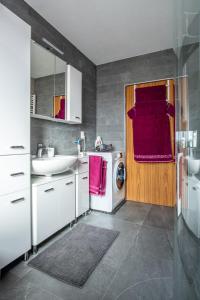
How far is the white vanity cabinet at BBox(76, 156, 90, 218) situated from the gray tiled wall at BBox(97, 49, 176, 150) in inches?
37.6

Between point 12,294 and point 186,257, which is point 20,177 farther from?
point 186,257

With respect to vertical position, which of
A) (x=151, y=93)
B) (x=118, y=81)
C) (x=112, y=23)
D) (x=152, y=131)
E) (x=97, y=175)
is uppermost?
(x=112, y=23)

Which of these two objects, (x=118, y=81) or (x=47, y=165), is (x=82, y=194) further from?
(x=118, y=81)

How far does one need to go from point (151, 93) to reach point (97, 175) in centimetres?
162

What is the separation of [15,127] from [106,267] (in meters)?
1.40

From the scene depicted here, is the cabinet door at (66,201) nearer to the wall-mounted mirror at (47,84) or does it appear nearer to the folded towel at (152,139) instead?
the wall-mounted mirror at (47,84)

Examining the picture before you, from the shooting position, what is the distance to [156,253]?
64.1 inches

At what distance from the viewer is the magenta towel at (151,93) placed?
2.78 metres

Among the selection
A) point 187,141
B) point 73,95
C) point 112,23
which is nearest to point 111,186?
point 73,95

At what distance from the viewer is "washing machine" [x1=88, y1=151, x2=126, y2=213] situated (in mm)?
2522

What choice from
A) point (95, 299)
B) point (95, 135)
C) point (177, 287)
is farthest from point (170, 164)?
point (95, 299)

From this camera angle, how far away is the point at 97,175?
8.05 feet

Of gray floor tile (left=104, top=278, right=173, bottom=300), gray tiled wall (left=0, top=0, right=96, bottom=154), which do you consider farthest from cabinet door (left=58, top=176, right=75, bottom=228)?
gray floor tile (left=104, top=278, right=173, bottom=300)

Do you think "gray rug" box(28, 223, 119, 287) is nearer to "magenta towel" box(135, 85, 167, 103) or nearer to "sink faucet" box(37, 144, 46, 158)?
"sink faucet" box(37, 144, 46, 158)
